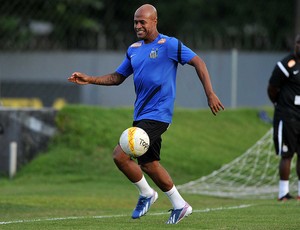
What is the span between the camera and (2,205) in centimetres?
1280

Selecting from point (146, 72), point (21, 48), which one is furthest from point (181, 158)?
point (146, 72)

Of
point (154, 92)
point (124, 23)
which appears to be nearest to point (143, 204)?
point (154, 92)

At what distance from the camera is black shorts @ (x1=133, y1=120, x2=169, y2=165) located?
387 inches

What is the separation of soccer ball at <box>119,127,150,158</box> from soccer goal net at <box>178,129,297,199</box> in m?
5.93

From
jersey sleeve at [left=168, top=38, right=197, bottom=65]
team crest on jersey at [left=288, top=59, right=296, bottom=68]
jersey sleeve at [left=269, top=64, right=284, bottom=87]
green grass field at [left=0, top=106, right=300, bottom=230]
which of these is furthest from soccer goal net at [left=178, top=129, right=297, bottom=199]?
jersey sleeve at [left=168, top=38, right=197, bottom=65]

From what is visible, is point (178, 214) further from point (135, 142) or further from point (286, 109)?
point (286, 109)

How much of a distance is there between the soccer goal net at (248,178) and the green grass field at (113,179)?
2.23 ft

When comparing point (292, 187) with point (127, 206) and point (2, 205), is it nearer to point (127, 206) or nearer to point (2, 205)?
point (127, 206)

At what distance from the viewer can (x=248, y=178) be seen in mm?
17344

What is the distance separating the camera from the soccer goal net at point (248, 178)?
15926 millimetres

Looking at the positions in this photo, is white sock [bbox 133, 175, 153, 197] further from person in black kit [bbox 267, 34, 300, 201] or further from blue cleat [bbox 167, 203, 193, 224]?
person in black kit [bbox 267, 34, 300, 201]

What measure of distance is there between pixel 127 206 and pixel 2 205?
1848 millimetres

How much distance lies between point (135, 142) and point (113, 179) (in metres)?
7.76

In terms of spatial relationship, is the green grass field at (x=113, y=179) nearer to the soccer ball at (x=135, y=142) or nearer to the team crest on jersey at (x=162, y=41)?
the soccer ball at (x=135, y=142)
